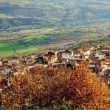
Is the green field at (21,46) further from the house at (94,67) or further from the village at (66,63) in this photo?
the house at (94,67)

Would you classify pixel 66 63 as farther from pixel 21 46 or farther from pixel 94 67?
pixel 21 46

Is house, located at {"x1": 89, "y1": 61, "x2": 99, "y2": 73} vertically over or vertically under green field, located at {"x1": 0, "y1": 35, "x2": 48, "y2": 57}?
over

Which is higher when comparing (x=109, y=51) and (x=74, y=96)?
(x=74, y=96)

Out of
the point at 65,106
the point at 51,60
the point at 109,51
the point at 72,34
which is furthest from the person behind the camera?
the point at 72,34

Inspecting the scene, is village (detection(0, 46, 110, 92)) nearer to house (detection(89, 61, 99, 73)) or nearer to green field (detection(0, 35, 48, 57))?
house (detection(89, 61, 99, 73))

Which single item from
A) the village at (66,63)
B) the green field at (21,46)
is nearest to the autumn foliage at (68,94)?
the village at (66,63)

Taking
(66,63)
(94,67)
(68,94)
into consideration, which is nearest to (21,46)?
(66,63)

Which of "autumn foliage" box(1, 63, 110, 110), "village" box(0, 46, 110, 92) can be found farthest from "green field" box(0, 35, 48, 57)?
"autumn foliage" box(1, 63, 110, 110)

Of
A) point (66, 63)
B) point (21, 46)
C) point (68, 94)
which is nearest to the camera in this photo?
point (68, 94)

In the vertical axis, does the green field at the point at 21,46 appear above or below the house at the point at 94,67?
below

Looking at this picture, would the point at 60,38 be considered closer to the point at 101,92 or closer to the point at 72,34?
the point at 72,34

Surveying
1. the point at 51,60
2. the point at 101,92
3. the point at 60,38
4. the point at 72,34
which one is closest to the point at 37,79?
the point at 101,92
